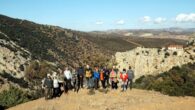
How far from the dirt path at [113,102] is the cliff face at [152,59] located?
22.0 metres

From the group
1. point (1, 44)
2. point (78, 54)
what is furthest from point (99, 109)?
point (78, 54)

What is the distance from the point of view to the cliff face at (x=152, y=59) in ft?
150

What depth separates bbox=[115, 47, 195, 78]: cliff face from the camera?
4581 cm

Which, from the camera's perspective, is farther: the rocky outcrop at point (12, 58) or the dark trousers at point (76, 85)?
the rocky outcrop at point (12, 58)

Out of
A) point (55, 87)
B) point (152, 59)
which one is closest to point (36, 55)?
point (152, 59)

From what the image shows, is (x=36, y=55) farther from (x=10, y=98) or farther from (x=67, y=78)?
(x=67, y=78)

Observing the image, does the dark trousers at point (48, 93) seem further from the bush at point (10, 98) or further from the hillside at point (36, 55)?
the hillside at point (36, 55)

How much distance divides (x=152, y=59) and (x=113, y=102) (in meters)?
27.2

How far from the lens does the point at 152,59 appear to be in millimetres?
48219

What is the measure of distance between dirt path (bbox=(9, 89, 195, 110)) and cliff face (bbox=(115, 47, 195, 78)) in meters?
22.0

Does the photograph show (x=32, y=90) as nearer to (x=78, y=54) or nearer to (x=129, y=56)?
(x=129, y=56)

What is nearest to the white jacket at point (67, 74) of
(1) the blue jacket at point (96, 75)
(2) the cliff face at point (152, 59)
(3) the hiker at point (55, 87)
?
(3) the hiker at point (55, 87)

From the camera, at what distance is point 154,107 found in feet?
69.0

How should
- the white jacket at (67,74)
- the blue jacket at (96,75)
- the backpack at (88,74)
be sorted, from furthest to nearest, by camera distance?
1. the blue jacket at (96,75)
2. the backpack at (88,74)
3. the white jacket at (67,74)
